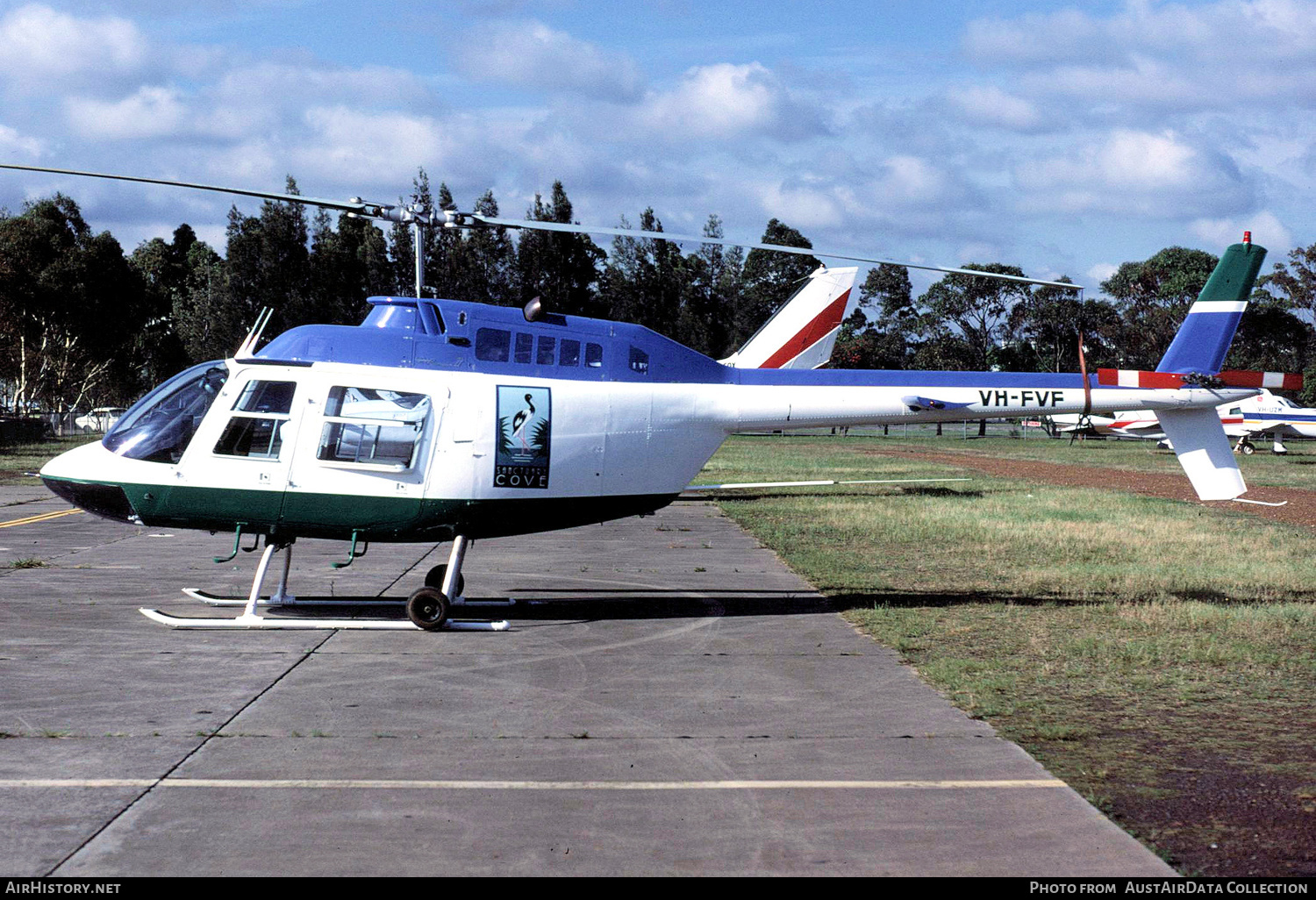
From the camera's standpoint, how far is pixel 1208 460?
1413 centimetres

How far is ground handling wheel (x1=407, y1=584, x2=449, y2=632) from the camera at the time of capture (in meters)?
11.9

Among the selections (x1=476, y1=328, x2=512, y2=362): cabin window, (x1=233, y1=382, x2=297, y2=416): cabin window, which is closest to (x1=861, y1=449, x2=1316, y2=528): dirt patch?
(x1=476, y1=328, x2=512, y2=362): cabin window

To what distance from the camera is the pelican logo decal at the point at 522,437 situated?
1227 cm

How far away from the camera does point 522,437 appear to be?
40.5 feet

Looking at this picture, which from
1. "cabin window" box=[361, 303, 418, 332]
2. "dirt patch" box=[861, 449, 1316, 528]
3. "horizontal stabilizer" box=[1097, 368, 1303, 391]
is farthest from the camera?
"dirt patch" box=[861, 449, 1316, 528]

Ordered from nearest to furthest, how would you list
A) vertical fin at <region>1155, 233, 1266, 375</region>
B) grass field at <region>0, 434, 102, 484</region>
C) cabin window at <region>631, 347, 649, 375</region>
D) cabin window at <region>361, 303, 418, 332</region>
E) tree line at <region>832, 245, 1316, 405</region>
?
cabin window at <region>361, 303, 418, 332</region> → cabin window at <region>631, 347, 649, 375</region> → vertical fin at <region>1155, 233, 1266, 375</region> → grass field at <region>0, 434, 102, 484</region> → tree line at <region>832, 245, 1316, 405</region>

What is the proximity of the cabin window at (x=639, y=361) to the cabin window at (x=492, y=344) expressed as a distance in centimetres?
135

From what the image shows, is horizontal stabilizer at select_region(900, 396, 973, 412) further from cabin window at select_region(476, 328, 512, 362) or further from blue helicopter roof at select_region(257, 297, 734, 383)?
cabin window at select_region(476, 328, 512, 362)

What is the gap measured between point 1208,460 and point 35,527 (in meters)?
19.4

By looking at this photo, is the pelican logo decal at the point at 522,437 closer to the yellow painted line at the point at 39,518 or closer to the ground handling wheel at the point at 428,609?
the ground handling wheel at the point at 428,609

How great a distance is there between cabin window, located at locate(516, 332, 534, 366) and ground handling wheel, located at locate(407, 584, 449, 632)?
2.53 m

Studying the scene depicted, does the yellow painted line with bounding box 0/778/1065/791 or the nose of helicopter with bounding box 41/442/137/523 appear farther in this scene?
the nose of helicopter with bounding box 41/442/137/523

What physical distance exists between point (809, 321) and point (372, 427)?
731 inches
